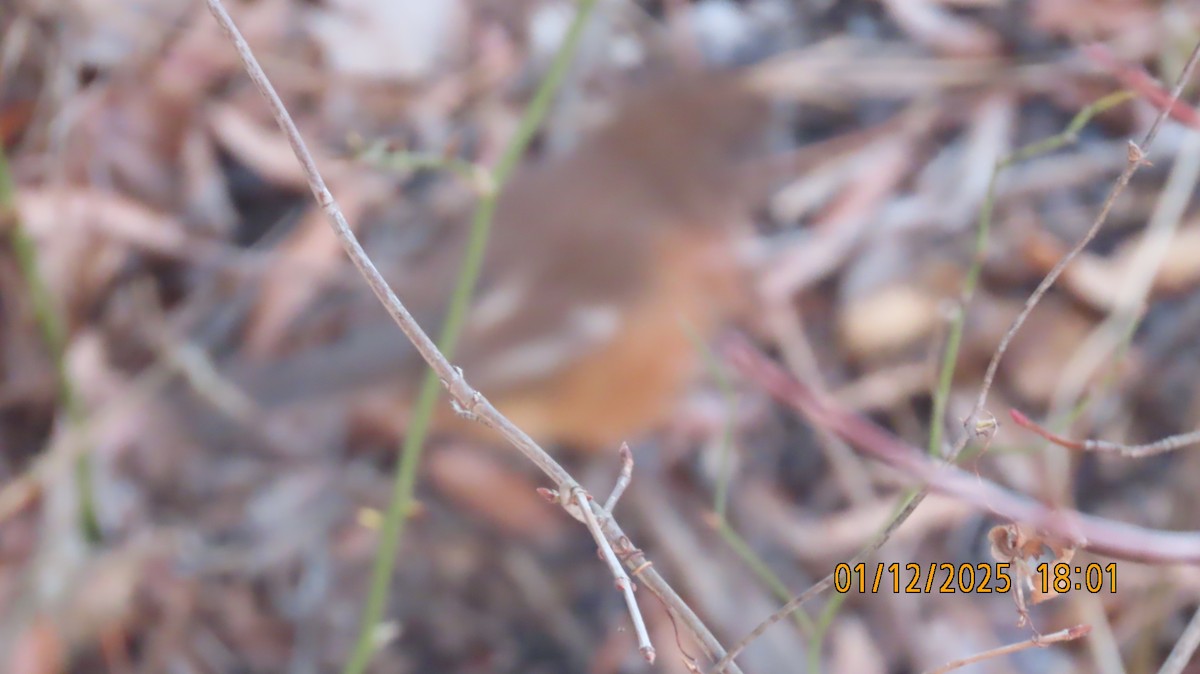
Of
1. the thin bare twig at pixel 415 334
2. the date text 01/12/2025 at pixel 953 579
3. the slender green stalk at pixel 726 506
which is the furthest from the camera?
the date text 01/12/2025 at pixel 953 579

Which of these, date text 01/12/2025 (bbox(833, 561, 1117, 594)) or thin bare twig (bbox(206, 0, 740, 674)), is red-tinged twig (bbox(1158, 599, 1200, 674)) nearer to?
thin bare twig (bbox(206, 0, 740, 674))

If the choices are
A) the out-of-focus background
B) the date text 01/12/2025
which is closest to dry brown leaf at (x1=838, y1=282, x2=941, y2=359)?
the out-of-focus background

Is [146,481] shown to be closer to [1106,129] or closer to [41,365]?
[41,365]

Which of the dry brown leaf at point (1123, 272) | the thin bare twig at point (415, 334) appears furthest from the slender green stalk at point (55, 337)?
the dry brown leaf at point (1123, 272)

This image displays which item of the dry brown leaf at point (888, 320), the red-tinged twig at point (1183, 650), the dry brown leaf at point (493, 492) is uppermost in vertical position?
the red-tinged twig at point (1183, 650)

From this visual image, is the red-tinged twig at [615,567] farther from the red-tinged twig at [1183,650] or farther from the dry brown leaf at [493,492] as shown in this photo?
the dry brown leaf at [493,492]

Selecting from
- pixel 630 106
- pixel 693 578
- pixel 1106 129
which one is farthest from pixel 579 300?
pixel 1106 129
